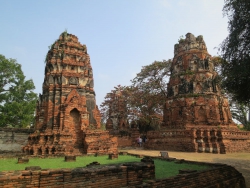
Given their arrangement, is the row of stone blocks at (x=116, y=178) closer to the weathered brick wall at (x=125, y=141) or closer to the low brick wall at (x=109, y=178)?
the low brick wall at (x=109, y=178)

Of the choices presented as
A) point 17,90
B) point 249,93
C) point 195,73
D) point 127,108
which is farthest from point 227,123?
point 17,90

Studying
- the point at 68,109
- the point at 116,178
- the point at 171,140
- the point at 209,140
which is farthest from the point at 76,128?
the point at 209,140

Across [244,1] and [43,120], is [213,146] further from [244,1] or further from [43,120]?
[43,120]

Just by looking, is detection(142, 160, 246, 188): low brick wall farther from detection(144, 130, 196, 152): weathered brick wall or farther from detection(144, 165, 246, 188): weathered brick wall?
detection(144, 130, 196, 152): weathered brick wall

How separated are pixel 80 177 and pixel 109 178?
832 millimetres

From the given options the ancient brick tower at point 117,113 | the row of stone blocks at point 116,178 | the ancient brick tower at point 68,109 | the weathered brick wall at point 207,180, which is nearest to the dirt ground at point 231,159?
the weathered brick wall at point 207,180

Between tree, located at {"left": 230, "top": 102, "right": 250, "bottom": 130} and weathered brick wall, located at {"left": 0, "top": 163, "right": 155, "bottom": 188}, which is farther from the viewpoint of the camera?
tree, located at {"left": 230, "top": 102, "right": 250, "bottom": 130}

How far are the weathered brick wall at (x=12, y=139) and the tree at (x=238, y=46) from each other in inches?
699

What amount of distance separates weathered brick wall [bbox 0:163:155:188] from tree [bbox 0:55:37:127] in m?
19.8

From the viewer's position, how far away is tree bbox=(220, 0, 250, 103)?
834 cm

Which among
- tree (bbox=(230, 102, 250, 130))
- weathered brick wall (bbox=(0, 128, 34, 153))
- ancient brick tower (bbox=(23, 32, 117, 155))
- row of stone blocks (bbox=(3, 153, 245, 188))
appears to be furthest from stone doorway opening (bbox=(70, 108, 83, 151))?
tree (bbox=(230, 102, 250, 130))

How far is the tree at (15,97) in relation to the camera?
882 inches

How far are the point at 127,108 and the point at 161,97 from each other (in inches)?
230

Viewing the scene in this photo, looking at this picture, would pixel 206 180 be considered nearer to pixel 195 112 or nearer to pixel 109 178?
pixel 109 178
